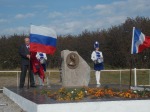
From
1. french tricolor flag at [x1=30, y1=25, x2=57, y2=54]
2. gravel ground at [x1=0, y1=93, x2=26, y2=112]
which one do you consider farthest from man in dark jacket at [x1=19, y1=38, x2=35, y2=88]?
gravel ground at [x1=0, y1=93, x2=26, y2=112]

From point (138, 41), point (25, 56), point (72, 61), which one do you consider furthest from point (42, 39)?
point (138, 41)

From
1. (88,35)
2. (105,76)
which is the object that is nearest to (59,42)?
(88,35)

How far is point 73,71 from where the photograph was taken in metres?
15.0

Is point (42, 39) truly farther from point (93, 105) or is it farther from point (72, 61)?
point (93, 105)

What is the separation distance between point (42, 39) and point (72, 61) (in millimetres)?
1819

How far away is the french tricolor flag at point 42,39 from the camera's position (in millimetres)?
13672

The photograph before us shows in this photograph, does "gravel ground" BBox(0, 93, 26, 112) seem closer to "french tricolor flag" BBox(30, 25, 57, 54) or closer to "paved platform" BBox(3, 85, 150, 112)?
"paved platform" BBox(3, 85, 150, 112)

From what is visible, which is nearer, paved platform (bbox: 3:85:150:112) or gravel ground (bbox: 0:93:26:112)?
paved platform (bbox: 3:85:150:112)

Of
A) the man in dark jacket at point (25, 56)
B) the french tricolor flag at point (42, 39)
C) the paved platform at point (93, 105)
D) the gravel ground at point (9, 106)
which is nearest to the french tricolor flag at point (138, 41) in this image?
the french tricolor flag at point (42, 39)

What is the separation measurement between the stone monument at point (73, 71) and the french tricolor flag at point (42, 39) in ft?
3.93

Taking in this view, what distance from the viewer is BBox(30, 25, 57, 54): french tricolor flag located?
13672 mm

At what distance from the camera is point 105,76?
78.0 feet

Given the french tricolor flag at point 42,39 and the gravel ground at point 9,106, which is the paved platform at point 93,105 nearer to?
the gravel ground at point 9,106

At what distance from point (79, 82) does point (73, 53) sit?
1.15m
